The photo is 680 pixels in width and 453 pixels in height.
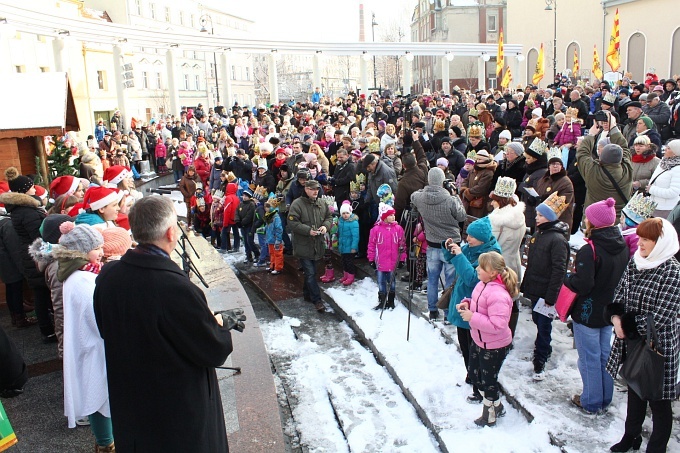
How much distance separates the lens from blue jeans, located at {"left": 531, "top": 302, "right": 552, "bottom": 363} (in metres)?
5.78

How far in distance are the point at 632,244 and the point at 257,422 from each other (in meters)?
3.71

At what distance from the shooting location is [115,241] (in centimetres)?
457

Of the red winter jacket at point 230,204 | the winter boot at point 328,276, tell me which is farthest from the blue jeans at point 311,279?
the red winter jacket at point 230,204

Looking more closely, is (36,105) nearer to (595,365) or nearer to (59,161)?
(59,161)

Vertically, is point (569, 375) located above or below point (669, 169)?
below

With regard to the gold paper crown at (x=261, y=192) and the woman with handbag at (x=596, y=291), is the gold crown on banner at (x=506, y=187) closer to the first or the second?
the woman with handbag at (x=596, y=291)

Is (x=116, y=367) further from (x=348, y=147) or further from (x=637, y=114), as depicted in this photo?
(x=637, y=114)

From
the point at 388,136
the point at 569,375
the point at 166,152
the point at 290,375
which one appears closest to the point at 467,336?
the point at 569,375

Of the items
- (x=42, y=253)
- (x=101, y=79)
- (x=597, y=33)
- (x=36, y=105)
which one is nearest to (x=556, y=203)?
(x=42, y=253)

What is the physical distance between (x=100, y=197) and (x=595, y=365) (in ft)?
15.9

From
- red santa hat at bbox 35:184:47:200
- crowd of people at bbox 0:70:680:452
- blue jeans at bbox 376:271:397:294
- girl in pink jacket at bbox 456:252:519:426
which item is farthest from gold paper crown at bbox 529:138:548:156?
red santa hat at bbox 35:184:47:200

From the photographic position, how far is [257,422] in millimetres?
4715

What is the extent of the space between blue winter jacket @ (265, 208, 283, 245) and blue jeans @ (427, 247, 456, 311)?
364 cm

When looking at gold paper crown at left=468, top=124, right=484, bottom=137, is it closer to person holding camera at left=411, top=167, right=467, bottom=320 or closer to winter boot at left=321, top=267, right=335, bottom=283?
person holding camera at left=411, top=167, right=467, bottom=320
